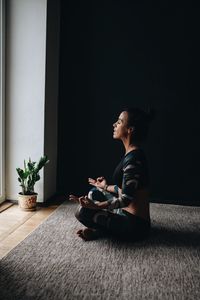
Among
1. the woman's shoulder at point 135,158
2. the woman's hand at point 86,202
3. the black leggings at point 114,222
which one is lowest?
the black leggings at point 114,222

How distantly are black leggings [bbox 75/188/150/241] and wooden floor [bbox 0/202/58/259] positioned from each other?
50 cm

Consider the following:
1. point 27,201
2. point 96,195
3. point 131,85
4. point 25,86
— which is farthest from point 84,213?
point 131,85

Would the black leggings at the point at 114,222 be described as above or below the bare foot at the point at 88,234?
above

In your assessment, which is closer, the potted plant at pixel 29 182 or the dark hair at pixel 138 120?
the dark hair at pixel 138 120

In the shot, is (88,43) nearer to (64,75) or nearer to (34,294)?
(64,75)

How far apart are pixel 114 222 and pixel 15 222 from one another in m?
0.91

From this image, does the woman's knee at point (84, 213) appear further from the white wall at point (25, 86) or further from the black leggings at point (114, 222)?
the white wall at point (25, 86)

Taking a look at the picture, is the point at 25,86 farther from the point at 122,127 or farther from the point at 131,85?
the point at 122,127

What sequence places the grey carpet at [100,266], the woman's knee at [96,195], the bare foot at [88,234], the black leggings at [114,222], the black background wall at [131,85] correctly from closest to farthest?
the grey carpet at [100,266]
the black leggings at [114,222]
the bare foot at [88,234]
the woman's knee at [96,195]
the black background wall at [131,85]

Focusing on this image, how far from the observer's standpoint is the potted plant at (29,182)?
301cm

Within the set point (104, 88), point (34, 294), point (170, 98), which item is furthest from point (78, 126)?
point (34, 294)

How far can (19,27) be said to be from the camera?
122 inches

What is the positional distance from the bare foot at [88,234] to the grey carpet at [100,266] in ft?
0.12

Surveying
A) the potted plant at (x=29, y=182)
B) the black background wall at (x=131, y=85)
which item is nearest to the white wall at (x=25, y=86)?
the potted plant at (x=29, y=182)
